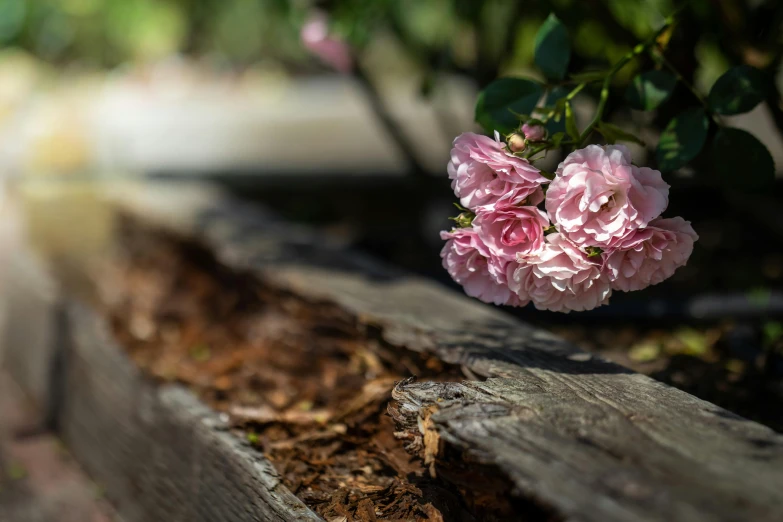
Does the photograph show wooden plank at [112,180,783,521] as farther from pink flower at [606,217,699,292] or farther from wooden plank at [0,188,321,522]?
wooden plank at [0,188,321,522]

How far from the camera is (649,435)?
3.50ft

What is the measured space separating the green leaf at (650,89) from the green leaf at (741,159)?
11 centimetres

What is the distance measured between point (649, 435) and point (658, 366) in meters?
0.88

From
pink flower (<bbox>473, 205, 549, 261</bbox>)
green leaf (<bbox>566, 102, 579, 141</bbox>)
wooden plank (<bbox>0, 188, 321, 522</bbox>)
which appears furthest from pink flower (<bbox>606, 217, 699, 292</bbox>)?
wooden plank (<bbox>0, 188, 321, 522</bbox>)

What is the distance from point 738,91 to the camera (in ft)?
4.51

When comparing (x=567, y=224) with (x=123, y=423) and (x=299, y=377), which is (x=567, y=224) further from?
(x=123, y=423)

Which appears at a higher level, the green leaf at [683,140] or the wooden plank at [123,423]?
the green leaf at [683,140]

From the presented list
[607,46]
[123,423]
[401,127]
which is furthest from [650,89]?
[401,127]

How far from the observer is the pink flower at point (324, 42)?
267cm

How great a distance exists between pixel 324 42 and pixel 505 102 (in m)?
1.46

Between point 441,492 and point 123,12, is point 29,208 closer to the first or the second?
point 441,492

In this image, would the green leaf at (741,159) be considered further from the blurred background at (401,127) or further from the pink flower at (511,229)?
the pink flower at (511,229)

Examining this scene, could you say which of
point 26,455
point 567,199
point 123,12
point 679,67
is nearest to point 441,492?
point 567,199

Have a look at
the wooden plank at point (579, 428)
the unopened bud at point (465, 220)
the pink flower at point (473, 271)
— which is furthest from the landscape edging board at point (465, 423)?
the unopened bud at point (465, 220)
